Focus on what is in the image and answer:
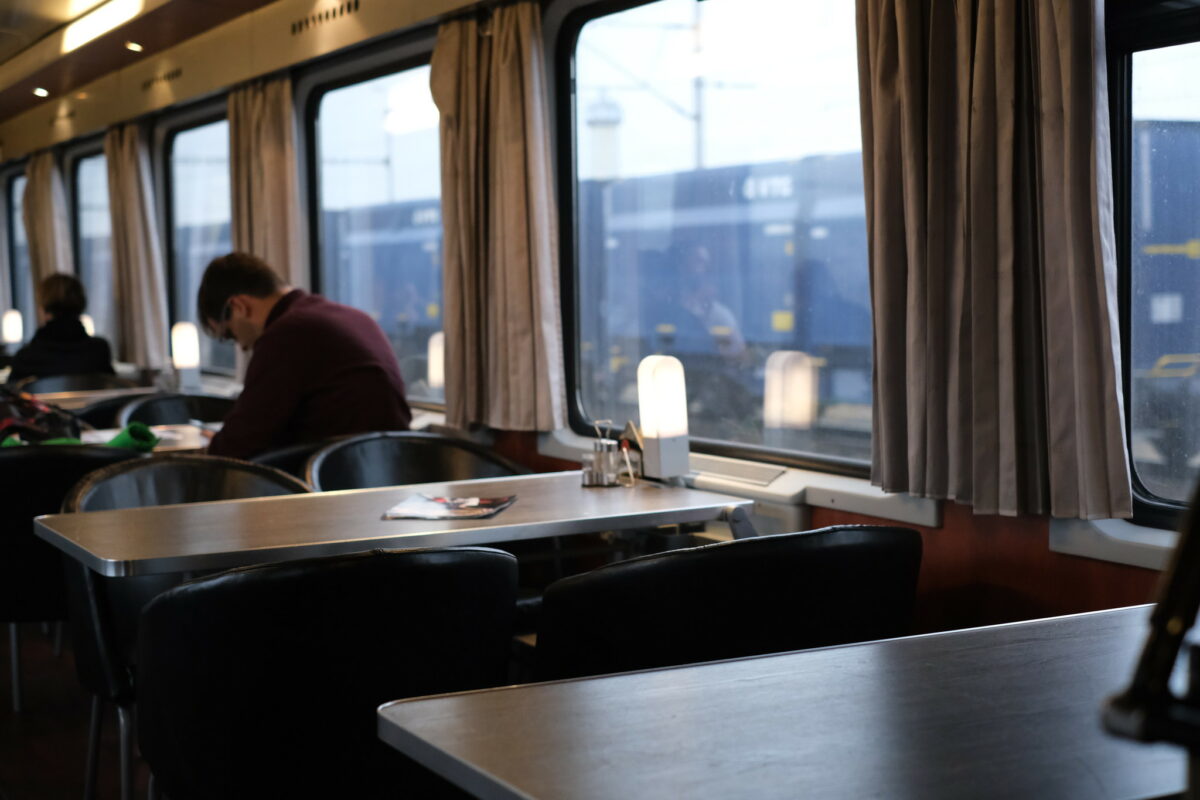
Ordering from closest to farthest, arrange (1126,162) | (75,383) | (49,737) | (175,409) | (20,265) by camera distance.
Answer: (1126,162), (49,737), (175,409), (75,383), (20,265)

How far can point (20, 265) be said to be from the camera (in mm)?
11203

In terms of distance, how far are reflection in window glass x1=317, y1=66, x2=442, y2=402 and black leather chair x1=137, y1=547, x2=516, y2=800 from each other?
3.33m

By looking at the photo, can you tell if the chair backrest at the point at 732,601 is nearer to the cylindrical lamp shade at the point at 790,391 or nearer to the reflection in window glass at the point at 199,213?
the cylindrical lamp shade at the point at 790,391

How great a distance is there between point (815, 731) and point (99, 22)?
6.80m

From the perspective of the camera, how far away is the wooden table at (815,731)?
3.51 ft

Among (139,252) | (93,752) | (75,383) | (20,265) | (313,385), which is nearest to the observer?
(93,752)

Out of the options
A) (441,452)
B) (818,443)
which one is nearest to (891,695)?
(818,443)

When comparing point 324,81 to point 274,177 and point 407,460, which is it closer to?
point 274,177

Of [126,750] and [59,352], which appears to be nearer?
[126,750]

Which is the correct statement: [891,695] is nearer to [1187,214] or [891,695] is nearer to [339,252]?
[1187,214]

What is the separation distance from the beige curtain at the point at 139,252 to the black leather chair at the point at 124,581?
4811mm

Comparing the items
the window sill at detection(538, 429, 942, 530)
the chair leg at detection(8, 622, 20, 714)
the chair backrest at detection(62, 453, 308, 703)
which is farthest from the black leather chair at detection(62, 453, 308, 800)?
the window sill at detection(538, 429, 942, 530)

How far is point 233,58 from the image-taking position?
21.1 feet

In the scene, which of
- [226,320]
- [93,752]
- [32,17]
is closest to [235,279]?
[226,320]
